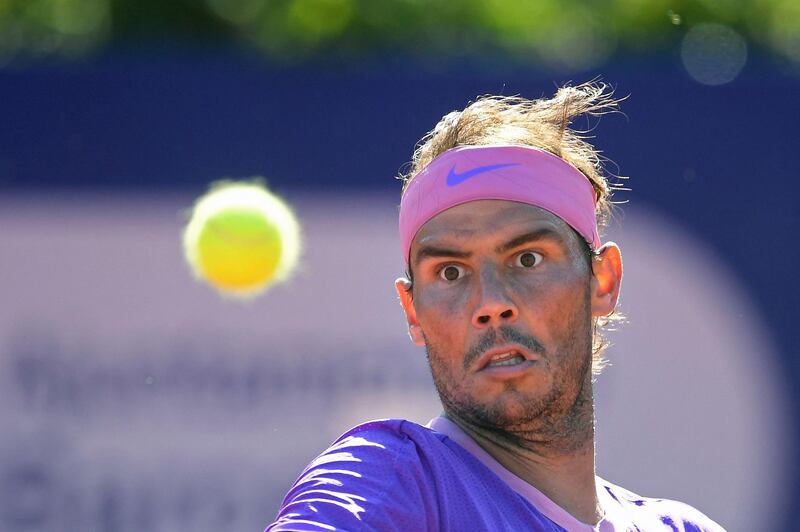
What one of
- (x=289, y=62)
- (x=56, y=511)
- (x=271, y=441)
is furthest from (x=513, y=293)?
(x=289, y=62)

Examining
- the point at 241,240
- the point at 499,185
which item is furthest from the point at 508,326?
the point at 241,240

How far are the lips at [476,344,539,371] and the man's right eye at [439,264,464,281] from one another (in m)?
0.17

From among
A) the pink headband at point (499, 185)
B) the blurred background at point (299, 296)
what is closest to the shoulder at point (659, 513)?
the pink headband at point (499, 185)

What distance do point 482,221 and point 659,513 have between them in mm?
733

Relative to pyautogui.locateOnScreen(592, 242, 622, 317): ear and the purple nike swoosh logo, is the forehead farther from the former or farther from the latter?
pyautogui.locateOnScreen(592, 242, 622, 317): ear

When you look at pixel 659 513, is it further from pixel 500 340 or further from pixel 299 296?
pixel 299 296

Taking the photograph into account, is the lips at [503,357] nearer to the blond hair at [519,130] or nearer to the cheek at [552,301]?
the cheek at [552,301]

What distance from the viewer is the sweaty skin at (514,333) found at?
7.41 feet

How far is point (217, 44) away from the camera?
11000 mm

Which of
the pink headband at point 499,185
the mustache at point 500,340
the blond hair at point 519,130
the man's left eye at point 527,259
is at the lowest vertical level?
the mustache at point 500,340

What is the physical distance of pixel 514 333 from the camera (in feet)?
7.40

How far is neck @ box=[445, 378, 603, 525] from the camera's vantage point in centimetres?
231

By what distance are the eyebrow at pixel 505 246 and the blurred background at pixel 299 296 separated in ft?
8.51

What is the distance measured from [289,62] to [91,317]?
5840mm
